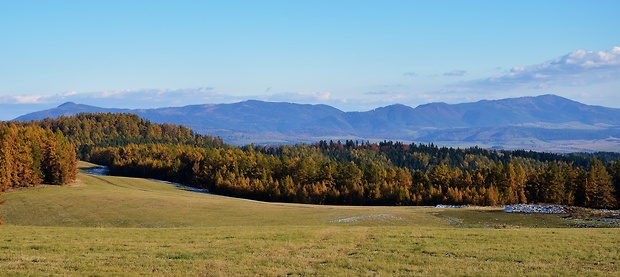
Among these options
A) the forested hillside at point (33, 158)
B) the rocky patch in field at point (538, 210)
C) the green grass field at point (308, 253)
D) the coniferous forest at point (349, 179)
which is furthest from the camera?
the coniferous forest at point (349, 179)

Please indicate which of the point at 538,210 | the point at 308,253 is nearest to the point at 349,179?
the point at 538,210

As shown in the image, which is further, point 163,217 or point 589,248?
point 163,217

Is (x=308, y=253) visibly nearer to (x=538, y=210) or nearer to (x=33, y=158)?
(x=538, y=210)

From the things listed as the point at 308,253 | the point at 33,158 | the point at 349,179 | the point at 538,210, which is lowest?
the point at 538,210

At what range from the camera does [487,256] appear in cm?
2677

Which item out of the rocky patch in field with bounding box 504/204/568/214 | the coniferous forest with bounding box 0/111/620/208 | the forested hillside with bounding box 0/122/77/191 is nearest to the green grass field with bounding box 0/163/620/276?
the rocky patch in field with bounding box 504/204/568/214

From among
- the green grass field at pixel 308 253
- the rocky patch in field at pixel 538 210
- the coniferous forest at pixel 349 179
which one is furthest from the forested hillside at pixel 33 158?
the rocky patch in field at pixel 538 210

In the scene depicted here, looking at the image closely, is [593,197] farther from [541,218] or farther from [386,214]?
[386,214]

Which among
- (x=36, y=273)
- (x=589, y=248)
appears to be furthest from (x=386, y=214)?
(x=36, y=273)

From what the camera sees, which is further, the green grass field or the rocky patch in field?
the rocky patch in field

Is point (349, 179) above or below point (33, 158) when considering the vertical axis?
below

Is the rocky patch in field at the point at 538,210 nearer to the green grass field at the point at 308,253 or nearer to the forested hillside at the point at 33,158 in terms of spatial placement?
the green grass field at the point at 308,253

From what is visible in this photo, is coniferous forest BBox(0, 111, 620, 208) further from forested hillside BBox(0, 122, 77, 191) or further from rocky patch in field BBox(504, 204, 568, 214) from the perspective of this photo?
rocky patch in field BBox(504, 204, 568, 214)

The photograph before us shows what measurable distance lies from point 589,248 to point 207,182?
121m
